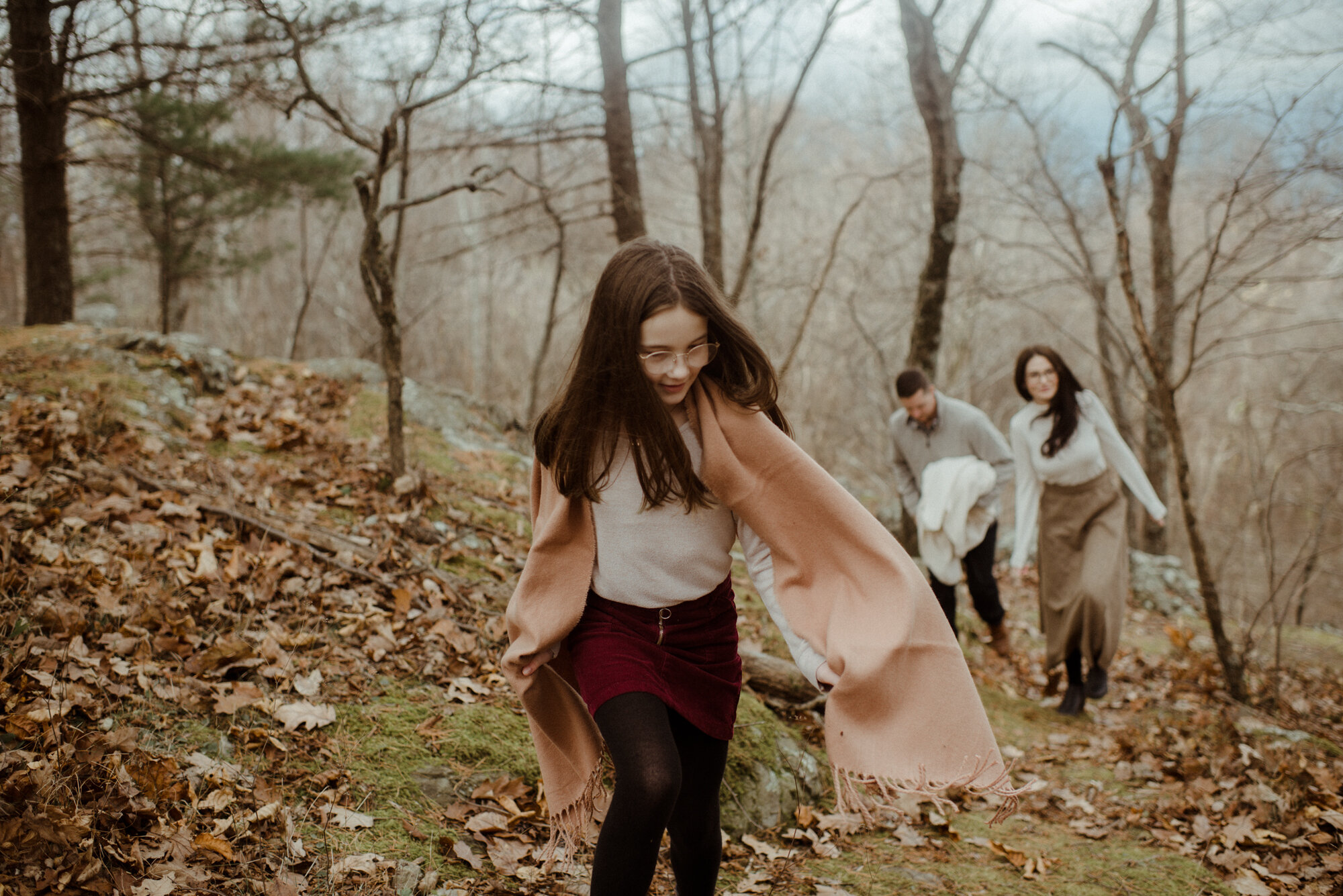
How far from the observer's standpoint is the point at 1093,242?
20.0 meters

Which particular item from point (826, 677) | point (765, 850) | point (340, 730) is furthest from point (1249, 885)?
point (340, 730)

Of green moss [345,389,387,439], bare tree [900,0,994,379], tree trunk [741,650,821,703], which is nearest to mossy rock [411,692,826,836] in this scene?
tree trunk [741,650,821,703]

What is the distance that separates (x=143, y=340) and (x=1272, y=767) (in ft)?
27.1

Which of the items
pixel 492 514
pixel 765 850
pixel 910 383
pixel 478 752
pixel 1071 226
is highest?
pixel 1071 226

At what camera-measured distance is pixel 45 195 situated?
28.0 feet

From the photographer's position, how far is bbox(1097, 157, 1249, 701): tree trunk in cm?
482

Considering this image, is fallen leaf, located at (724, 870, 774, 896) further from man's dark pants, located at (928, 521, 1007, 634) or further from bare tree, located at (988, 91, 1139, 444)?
bare tree, located at (988, 91, 1139, 444)

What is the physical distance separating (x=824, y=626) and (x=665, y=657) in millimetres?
452

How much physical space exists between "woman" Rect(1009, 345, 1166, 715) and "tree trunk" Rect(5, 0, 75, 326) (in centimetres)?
884

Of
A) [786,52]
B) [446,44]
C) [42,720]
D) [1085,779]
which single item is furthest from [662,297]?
Result: [786,52]

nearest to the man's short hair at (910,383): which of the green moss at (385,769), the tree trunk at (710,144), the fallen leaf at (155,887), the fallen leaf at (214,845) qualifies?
the tree trunk at (710,144)

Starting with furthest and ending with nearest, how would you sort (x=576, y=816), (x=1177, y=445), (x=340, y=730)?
(x=1177, y=445) → (x=340, y=730) → (x=576, y=816)

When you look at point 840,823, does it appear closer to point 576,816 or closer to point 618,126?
point 576,816

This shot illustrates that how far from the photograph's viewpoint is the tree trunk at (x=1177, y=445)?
15.8 feet
